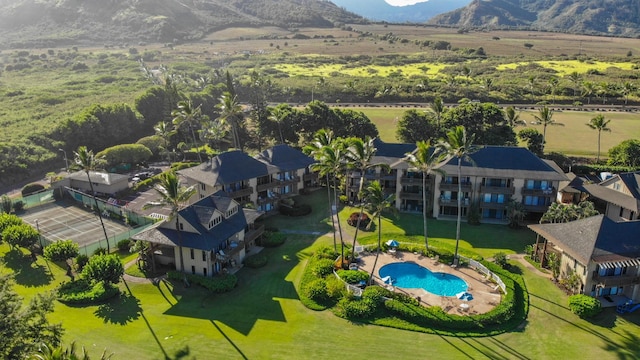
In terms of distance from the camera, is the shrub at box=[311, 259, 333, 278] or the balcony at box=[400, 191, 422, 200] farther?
the balcony at box=[400, 191, 422, 200]

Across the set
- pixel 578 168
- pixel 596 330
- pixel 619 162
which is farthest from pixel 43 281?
pixel 619 162

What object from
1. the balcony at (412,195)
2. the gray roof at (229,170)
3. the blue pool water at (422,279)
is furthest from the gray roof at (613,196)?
the gray roof at (229,170)

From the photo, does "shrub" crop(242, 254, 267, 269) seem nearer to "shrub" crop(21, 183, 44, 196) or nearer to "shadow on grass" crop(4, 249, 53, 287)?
"shadow on grass" crop(4, 249, 53, 287)

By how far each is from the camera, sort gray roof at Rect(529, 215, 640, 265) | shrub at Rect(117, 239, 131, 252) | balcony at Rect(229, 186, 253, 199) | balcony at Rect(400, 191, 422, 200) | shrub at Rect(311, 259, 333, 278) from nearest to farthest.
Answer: gray roof at Rect(529, 215, 640, 265), shrub at Rect(311, 259, 333, 278), shrub at Rect(117, 239, 131, 252), balcony at Rect(229, 186, 253, 199), balcony at Rect(400, 191, 422, 200)

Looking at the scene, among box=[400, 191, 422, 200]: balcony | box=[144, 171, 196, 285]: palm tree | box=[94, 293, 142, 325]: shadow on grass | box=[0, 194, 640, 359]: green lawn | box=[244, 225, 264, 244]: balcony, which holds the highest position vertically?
box=[144, 171, 196, 285]: palm tree

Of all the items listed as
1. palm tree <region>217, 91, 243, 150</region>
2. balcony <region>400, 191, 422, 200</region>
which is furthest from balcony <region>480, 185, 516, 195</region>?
palm tree <region>217, 91, 243, 150</region>

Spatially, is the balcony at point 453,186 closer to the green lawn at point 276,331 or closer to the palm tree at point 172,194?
the green lawn at point 276,331
